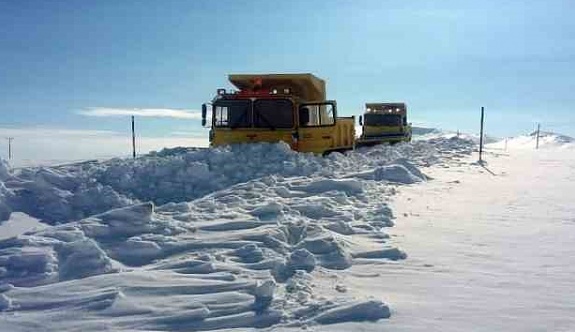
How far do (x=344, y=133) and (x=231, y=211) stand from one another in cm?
1208

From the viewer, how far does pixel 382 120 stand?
104ft

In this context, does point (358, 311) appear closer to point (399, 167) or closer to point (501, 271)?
point (501, 271)

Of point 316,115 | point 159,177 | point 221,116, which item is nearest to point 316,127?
point 316,115

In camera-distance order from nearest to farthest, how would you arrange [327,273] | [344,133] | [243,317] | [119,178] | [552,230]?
[243,317] < [327,273] < [552,230] < [119,178] < [344,133]

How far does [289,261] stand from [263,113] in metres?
11.3

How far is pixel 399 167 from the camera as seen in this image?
1390 cm

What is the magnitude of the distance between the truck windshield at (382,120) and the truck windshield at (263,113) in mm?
15133

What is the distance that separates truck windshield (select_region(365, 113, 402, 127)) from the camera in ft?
103

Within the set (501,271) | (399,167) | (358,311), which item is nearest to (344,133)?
(399,167)

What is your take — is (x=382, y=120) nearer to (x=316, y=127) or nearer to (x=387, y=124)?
(x=387, y=124)

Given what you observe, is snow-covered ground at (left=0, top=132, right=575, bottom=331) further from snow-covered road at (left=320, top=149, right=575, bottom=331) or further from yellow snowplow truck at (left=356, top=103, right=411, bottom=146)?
yellow snowplow truck at (left=356, top=103, right=411, bottom=146)

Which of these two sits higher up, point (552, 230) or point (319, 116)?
point (319, 116)

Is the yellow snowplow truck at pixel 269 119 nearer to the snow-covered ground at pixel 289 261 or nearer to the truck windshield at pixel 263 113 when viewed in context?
the truck windshield at pixel 263 113

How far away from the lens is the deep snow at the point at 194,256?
15.6 ft
